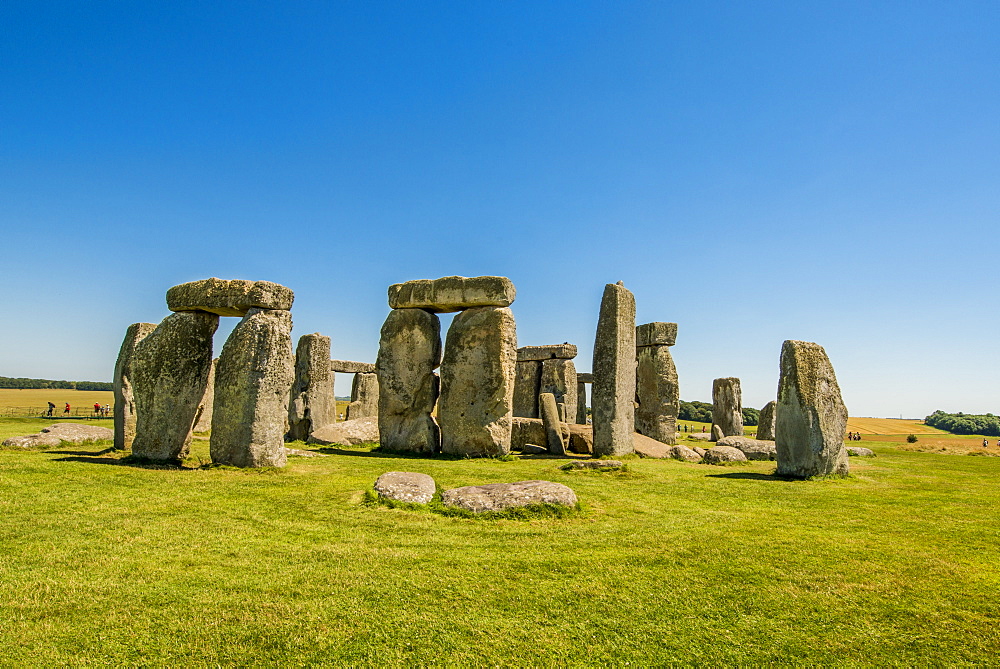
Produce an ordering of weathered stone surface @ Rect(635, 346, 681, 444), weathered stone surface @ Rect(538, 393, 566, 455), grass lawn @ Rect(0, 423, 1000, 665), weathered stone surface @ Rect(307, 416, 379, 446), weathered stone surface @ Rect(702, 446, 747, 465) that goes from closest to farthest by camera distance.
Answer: grass lawn @ Rect(0, 423, 1000, 665), weathered stone surface @ Rect(702, 446, 747, 465), weathered stone surface @ Rect(307, 416, 379, 446), weathered stone surface @ Rect(538, 393, 566, 455), weathered stone surface @ Rect(635, 346, 681, 444)

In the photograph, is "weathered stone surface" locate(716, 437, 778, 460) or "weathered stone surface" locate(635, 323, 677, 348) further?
"weathered stone surface" locate(635, 323, 677, 348)

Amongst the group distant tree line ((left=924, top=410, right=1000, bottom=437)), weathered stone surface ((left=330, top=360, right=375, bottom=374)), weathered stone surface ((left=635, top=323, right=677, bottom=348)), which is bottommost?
distant tree line ((left=924, top=410, right=1000, bottom=437))

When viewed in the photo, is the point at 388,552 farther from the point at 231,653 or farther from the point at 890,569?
the point at 890,569

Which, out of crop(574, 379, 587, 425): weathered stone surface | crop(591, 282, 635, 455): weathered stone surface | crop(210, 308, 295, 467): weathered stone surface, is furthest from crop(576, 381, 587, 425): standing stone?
crop(210, 308, 295, 467): weathered stone surface

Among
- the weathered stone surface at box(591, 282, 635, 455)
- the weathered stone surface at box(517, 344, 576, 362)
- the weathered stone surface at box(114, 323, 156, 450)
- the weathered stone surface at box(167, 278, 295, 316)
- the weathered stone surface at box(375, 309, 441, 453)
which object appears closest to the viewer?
the weathered stone surface at box(167, 278, 295, 316)

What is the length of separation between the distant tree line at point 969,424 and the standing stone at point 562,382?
35.2 meters

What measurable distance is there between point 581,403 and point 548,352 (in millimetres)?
2203

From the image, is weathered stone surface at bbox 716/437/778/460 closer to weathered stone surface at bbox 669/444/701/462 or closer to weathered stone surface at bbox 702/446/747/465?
weathered stone surface at bbox 702/446/747/465

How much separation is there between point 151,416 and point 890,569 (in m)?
9.43

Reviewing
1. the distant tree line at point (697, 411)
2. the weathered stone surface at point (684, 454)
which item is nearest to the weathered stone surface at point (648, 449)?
the weathered stone surface at point (684, 454)

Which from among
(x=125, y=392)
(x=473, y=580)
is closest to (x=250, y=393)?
(x=125, y=392)

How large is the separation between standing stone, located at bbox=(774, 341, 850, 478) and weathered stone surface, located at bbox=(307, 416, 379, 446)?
30.2 feet

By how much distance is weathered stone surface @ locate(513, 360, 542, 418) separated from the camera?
2189 centimetres

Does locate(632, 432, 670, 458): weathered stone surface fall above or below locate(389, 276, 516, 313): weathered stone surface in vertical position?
below
